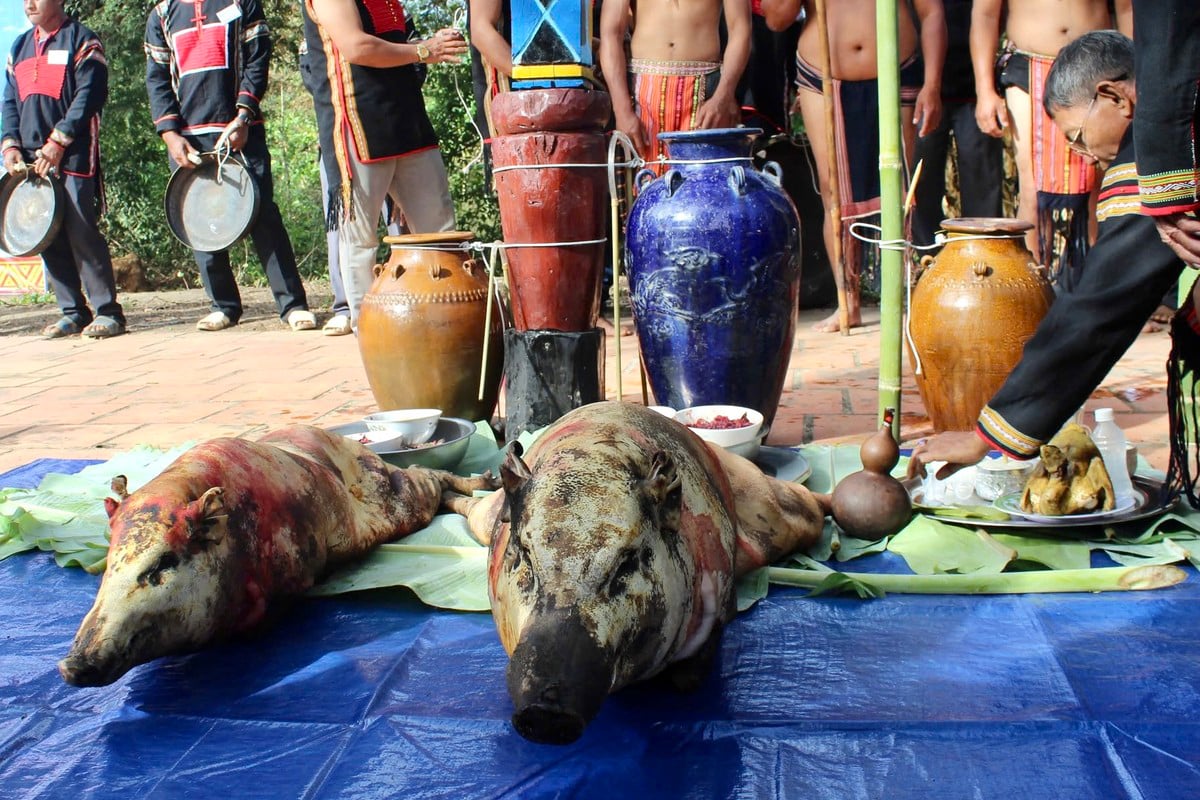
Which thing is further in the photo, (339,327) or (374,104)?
(339,327)

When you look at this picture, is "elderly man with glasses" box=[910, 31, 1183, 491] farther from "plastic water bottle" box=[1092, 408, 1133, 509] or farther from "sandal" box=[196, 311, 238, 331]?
"sandal" box=[196, 311, 238, 331]

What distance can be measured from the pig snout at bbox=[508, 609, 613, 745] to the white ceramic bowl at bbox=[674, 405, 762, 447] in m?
1.19

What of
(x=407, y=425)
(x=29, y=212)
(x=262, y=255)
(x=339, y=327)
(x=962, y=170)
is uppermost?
(x=29, y=212)

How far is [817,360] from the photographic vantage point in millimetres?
5027

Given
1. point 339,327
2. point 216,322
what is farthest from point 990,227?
point 216,322

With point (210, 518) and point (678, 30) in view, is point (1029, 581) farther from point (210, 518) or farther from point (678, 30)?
point (678, 30)

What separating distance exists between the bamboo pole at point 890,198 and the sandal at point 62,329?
5924 millimetres

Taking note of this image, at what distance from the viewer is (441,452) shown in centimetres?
315

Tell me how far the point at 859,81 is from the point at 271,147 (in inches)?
277

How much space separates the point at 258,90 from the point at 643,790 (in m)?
5.92

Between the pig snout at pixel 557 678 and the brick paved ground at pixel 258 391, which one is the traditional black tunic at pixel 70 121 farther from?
the pig snout at pixel 557 678

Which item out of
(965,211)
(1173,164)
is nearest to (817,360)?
(965,211)

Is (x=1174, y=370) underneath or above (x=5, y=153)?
underneath

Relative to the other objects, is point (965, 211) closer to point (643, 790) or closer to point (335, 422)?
point (335, 422)
